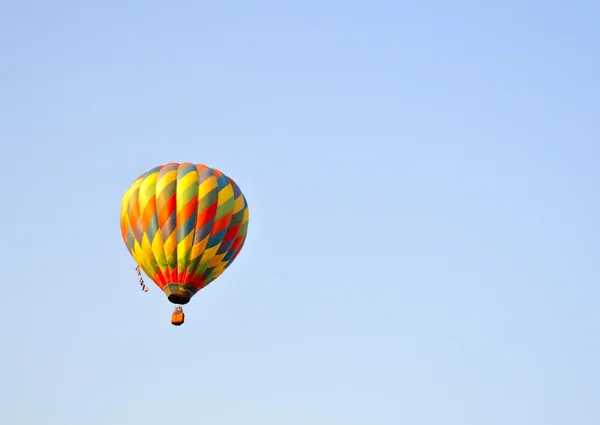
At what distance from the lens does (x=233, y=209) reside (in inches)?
3743

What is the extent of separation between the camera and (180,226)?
93.2 m

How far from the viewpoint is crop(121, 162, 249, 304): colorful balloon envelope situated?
3674 inches

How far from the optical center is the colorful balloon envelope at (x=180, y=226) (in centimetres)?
9331

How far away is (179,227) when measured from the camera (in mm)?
93188

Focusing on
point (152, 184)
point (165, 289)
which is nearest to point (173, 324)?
point (165, 289)

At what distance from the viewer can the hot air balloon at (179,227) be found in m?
93.4

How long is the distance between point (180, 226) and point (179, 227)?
0.31ft

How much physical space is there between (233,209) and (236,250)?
2616 mm

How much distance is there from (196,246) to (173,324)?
174 inches

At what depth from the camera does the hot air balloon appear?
93.4 meters

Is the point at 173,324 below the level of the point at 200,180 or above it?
below

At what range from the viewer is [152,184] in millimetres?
94312

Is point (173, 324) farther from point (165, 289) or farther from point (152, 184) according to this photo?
point (152, 184)

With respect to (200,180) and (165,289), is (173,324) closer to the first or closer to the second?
(165,289)
